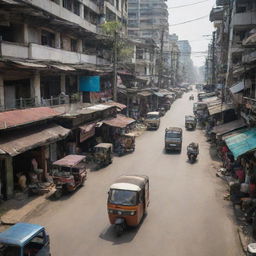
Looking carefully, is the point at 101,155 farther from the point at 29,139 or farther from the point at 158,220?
the point at 158,220

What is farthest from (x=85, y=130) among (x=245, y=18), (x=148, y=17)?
(x=148, y=17)

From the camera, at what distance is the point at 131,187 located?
14.9 meters

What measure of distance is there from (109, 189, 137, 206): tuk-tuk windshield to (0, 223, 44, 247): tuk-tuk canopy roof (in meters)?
4.19

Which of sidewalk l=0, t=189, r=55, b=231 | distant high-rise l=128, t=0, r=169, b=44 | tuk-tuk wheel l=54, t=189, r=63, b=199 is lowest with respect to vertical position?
sidewalk l=0, t=189, r=55, b=231

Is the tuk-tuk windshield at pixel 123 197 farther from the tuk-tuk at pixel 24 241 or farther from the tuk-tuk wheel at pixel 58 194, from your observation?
the tuk-tuk wheel at pixel 58 194

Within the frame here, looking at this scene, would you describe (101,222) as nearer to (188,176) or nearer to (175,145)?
(188,176)

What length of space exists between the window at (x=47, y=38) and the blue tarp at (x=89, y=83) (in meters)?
5.08

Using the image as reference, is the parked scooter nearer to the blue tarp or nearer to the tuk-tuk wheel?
the blue tarp

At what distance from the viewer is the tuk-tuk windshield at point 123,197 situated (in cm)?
1438

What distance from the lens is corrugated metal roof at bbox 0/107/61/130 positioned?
1711 centimetres

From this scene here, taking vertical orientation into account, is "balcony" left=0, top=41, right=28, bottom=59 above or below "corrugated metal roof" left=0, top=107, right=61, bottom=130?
above

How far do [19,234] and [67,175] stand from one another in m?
8.67

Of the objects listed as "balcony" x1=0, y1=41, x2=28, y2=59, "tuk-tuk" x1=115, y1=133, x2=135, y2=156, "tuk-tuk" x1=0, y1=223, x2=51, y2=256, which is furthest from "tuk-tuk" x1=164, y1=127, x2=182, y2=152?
"tuk-tuk" x1=0, y1=223, x2=51, y2=256

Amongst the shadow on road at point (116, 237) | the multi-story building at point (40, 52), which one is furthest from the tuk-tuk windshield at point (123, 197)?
the multi-story building at point (40, 52)
